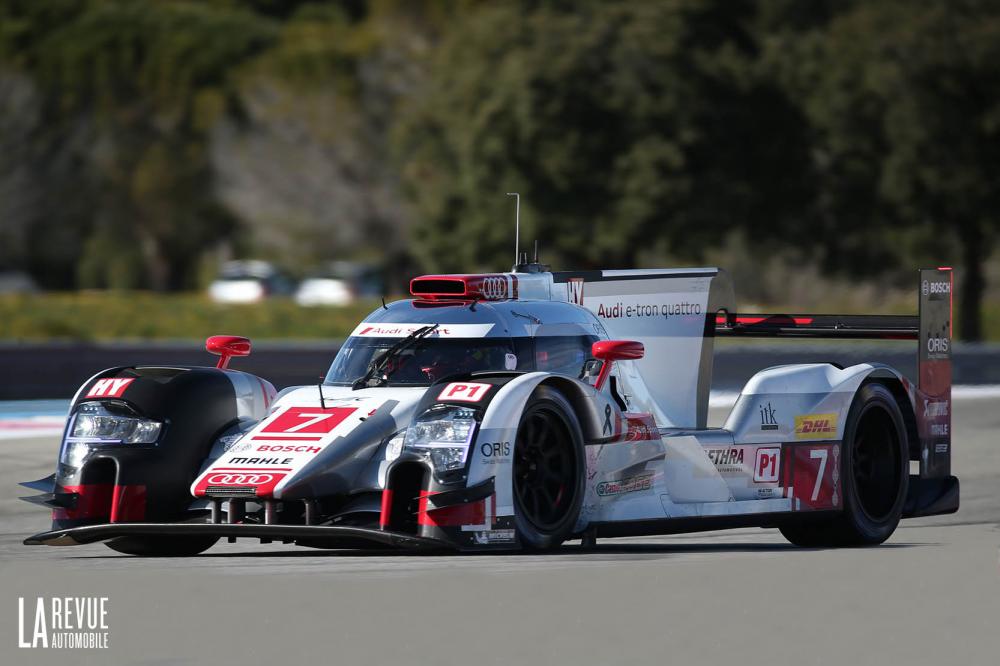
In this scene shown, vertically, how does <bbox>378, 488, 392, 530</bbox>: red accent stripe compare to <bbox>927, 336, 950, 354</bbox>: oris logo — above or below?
below

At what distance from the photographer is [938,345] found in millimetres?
12500

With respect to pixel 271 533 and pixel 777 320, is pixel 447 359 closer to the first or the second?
pixel 271 533

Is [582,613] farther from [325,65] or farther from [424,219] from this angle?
[325,65]

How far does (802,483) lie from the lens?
11.3 meters

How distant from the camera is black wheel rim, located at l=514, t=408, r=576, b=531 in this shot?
9.32 metres

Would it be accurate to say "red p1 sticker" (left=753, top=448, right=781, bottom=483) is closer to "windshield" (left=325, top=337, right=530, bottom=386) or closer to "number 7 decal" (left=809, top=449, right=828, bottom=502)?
"number 7 decal" (left=809, top=449, right=828, bottom=502)

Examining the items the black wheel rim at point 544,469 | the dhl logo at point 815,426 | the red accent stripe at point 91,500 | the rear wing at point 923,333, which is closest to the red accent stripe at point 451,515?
the black wheel rim at point 544,469

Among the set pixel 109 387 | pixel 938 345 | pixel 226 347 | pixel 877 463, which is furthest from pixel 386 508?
pixel 938 345

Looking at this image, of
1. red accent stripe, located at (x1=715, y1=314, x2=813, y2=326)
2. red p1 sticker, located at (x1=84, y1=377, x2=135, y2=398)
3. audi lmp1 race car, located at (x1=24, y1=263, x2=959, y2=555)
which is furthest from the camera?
red accent stripe, located at (x1=715, y1=314, x2=813, y2=326)

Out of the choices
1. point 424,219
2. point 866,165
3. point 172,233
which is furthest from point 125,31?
point 866,165

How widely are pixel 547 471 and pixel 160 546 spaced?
7.56ft

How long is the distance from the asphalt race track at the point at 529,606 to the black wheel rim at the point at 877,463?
1.35m

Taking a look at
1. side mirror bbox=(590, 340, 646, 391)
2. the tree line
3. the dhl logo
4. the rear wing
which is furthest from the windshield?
the tree line

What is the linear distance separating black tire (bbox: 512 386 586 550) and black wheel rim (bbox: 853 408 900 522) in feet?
9.27
